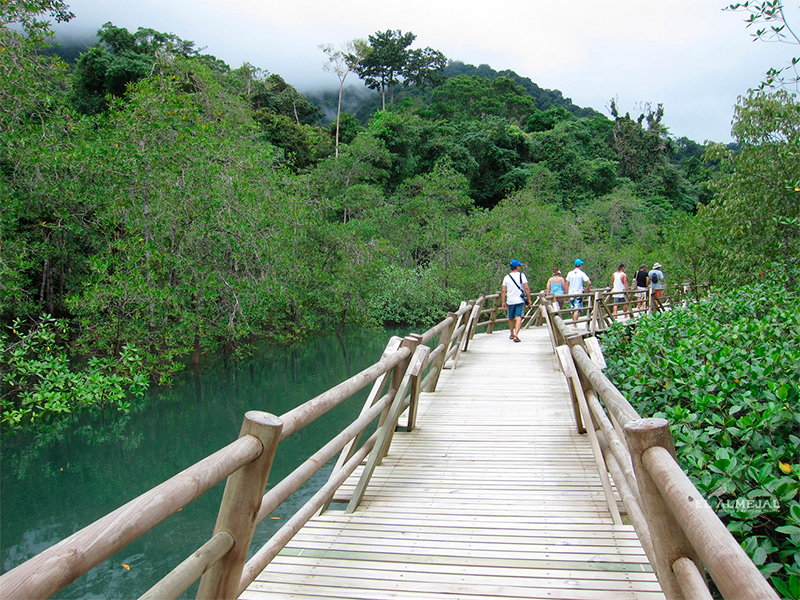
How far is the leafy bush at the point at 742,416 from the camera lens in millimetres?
2229

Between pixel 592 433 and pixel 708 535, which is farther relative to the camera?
pixel 592 433

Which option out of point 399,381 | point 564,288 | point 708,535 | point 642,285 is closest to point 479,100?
point 642,285

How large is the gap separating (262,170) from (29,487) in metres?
7.58

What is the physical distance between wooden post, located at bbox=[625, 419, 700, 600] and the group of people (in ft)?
23.8

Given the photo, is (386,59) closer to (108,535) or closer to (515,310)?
(515,310)

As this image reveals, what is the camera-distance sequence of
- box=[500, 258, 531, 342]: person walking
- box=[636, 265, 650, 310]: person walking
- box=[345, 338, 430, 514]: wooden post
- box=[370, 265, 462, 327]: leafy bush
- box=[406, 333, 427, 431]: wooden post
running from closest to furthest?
box=[345, 338, 430, 514]: wooden post → box=[406, 333, 427, 431]: wooden post → box=[500, 258, 531, 342]: person walking → box=[636, 265, 650, 310]: person walking → box=[370, 265, 462, 327]: leafy bush

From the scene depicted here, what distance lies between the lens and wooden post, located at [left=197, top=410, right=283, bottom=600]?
5.50 feet

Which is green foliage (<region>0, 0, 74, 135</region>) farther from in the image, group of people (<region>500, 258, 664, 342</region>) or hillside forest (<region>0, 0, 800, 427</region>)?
group of people (<region>500, 258, 664, 342</region>)

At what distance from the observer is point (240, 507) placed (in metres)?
1.70

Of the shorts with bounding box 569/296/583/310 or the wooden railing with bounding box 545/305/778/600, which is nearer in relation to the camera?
the wooden railing with bounding box 545/305/778/600

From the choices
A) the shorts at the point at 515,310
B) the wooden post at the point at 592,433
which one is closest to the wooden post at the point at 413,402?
the wooden post at the point at 592,433

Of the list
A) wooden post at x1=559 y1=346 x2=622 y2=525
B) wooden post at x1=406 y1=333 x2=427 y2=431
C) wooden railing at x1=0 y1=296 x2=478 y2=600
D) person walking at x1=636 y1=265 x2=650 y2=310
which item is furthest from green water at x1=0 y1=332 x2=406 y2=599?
person walking at x1=636 y1=265 x2=650 y2=310

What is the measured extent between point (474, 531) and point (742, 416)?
1.65 meters

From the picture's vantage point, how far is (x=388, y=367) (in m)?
3.41
